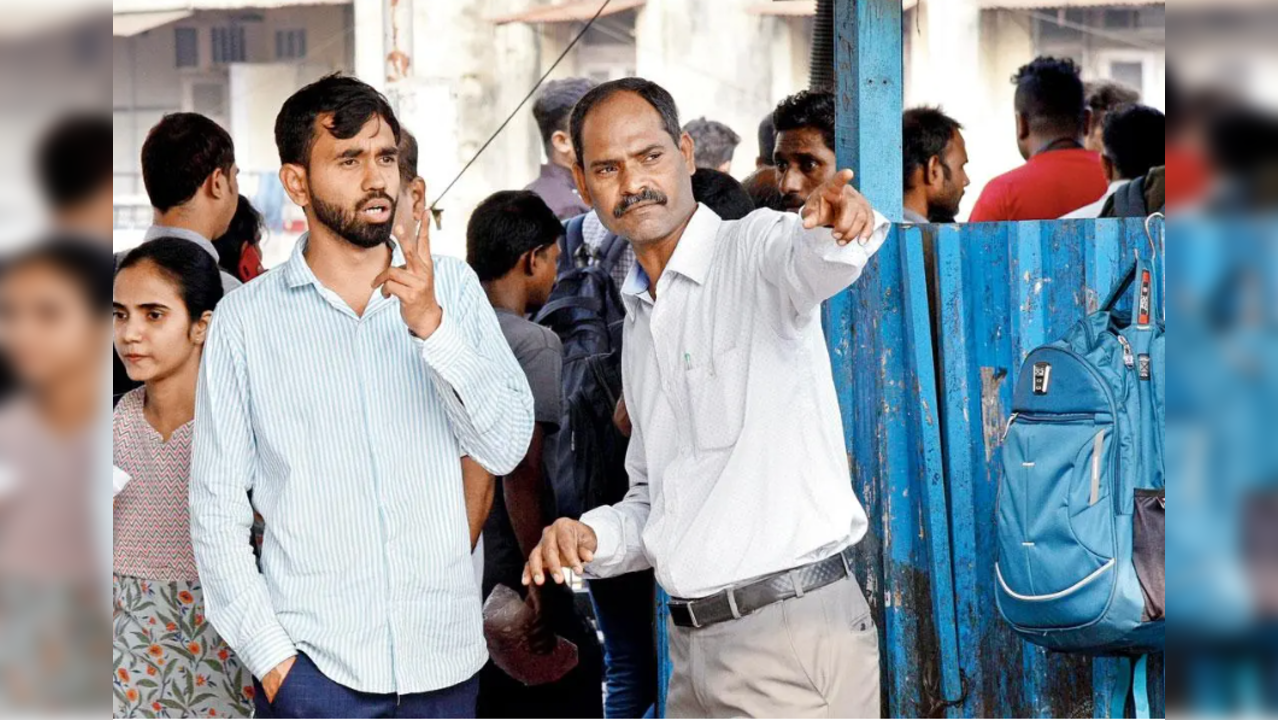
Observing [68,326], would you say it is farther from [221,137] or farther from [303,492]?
[221,137]

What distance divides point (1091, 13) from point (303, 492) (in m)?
18.1

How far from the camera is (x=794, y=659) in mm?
2842

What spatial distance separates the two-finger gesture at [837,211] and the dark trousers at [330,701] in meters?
1.22

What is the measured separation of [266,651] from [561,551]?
22.4 inches

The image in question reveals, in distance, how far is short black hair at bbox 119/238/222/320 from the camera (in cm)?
359

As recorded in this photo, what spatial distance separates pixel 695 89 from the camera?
763 inches

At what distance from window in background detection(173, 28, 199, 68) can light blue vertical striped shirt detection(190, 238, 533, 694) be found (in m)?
17.9

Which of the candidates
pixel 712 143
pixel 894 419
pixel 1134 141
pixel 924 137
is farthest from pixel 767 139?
pixel 894 419

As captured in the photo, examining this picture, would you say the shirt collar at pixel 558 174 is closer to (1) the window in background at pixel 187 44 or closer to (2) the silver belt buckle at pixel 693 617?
(2) the silver belt buckle at pixel 693 617

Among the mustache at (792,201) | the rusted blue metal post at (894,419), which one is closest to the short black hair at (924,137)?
the mustache at (792,201)

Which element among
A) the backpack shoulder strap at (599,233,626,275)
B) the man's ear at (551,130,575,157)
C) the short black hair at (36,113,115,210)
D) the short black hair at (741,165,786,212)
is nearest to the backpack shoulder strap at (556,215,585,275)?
the backpack shoulder strap at (599,233,626,275)

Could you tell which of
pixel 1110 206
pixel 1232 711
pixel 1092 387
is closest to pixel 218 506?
pixel 1092 387

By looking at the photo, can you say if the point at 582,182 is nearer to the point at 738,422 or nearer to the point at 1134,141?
the point at 738,422

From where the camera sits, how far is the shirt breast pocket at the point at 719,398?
111 inches
